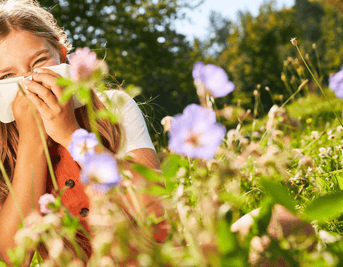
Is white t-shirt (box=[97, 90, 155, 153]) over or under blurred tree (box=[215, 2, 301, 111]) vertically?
over

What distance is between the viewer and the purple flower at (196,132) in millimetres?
324

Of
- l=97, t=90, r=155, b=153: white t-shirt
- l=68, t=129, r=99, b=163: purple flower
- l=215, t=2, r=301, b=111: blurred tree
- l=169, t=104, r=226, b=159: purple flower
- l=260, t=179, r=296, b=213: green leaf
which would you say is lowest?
l=215, t=2, r=301, b=111: blurred tree

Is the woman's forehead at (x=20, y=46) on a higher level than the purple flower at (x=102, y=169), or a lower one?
lower

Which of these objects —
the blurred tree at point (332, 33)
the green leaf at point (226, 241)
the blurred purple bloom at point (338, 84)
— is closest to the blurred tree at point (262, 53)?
the blurred tree at point (332, 33)

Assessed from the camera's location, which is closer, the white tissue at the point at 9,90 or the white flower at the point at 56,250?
the white flower at the point at 56,250

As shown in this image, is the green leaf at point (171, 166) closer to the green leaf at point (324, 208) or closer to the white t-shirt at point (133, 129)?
the green leaf at point (324, 208)

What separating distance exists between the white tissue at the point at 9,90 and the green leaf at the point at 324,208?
2.49ft

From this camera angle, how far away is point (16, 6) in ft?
4.59

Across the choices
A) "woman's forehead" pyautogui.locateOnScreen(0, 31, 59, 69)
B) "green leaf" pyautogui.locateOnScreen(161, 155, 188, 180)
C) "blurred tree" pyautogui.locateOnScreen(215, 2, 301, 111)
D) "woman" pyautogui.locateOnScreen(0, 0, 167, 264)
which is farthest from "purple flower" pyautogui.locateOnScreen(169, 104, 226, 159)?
"blurred tree" pyautogui.locateOnScreen(215, 2, 301, 111)

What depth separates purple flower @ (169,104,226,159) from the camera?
0.32 metres

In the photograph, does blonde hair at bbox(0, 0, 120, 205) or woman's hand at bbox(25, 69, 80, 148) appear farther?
blonde hair at bbox(0, 0, 120, 205)

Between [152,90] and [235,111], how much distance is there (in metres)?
6.98

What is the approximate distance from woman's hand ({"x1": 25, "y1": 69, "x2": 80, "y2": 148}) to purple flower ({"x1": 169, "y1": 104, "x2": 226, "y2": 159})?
0.61 metres

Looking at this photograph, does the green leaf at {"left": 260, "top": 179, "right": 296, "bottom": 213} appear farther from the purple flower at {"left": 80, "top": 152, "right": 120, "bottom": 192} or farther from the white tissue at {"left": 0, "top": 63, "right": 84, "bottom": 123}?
the white tissue at {"left": 0, "top": 63, "right": 84, "bottom": 123}
